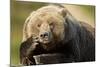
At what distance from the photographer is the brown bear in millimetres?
2199

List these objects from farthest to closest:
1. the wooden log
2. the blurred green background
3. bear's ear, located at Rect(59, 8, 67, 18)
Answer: bear's ear, located at Rect(59, 8, 67, 18) → the wooden log → the blurred green background

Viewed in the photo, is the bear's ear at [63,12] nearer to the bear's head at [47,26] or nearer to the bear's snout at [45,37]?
the bear's head at [47,26]

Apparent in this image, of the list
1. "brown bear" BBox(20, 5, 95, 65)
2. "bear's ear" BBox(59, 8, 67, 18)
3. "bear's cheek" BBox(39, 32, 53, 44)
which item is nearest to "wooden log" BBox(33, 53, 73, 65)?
"brown bear" BBox(20, 5, 95, 65)

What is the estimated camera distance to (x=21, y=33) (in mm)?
2168

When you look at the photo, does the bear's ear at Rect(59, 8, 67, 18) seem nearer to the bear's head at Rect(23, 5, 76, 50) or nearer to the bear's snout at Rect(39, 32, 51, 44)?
the bear's head at Rect(23, 5, 76, 50)

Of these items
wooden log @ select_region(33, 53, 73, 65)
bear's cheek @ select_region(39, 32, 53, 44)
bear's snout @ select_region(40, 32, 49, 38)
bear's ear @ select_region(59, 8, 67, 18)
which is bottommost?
wooden log @ select_region(33, 53, 73, 65)

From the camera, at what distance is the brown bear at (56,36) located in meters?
2.20

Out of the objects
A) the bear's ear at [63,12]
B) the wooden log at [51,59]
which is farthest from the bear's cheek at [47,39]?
the bear's ear at [63,12]

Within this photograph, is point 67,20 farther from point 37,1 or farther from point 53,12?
point 37,1

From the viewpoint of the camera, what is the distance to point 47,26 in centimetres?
226

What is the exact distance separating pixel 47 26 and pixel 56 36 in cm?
16

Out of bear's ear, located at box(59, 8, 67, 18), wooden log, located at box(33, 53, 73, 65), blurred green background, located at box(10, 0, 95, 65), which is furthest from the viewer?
bear's ear, located at box(59, 8, 67, 18)
